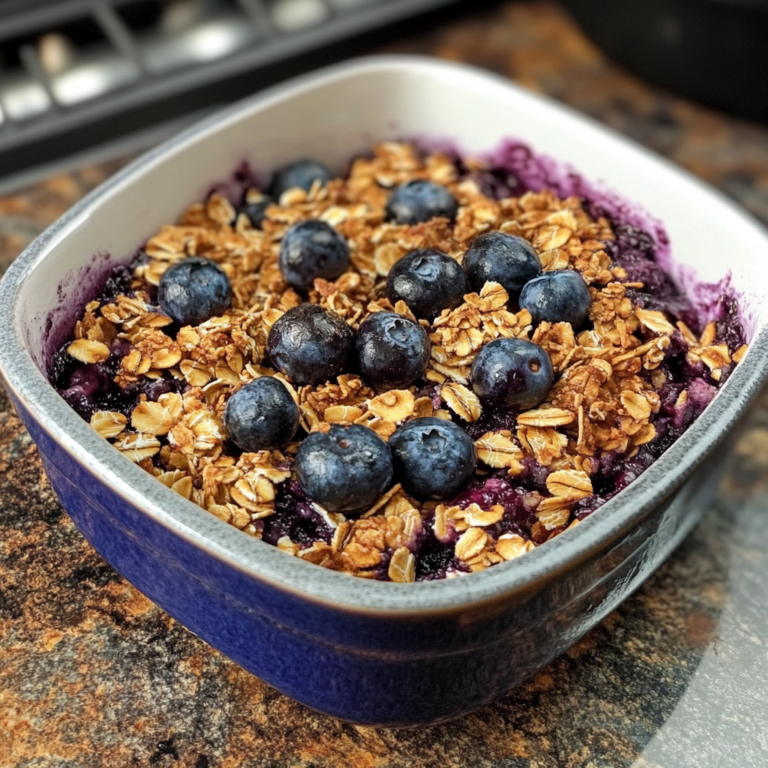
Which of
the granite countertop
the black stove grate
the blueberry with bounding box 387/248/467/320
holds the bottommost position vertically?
the granite countertop

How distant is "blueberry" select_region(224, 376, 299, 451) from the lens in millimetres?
871

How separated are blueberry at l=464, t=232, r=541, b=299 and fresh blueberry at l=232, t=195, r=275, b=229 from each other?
1.06 feet

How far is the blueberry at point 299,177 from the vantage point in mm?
1289

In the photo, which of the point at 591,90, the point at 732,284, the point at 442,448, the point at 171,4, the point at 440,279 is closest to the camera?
the point at 442,448

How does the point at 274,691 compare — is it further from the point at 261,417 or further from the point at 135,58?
the point at 135,58

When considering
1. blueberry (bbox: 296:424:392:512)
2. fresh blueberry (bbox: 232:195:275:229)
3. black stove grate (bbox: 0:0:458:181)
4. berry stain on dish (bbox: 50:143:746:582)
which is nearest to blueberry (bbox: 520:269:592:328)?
berry stain on dish (bbox: 50:143:746:582)

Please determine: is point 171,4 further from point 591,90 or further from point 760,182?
point 760,182

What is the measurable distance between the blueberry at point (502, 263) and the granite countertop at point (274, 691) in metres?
0.39

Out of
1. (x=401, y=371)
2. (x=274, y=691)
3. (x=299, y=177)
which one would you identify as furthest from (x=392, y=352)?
(x=299, y=177)

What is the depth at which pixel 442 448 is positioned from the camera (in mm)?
847

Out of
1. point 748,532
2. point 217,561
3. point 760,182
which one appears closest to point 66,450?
point 217,561

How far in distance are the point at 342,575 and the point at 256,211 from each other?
675 mm

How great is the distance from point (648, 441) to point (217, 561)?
45 cm

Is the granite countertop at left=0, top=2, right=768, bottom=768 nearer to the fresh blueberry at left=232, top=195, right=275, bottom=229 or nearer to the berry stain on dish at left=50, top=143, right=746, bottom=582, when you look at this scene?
the berry stain on dish at left=50, top=143, right=746, bottom=582
